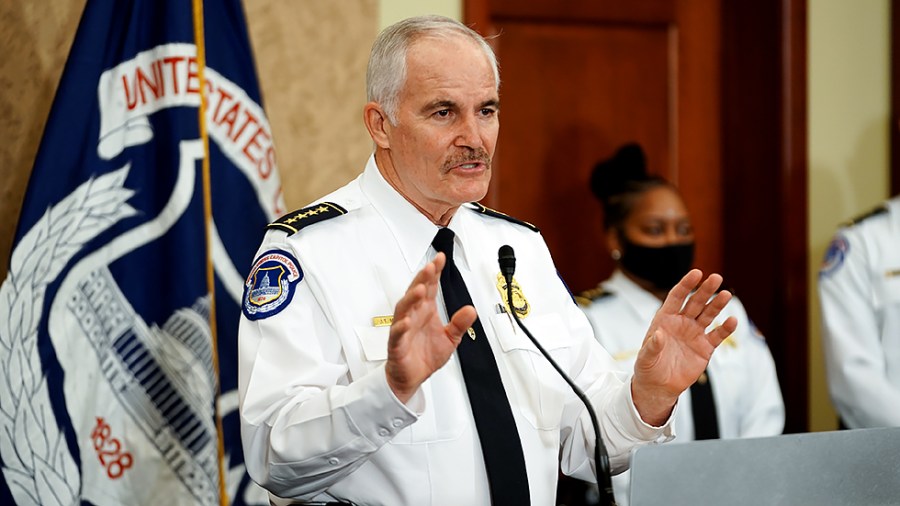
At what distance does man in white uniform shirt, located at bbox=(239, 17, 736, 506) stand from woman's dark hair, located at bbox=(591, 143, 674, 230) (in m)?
1.32

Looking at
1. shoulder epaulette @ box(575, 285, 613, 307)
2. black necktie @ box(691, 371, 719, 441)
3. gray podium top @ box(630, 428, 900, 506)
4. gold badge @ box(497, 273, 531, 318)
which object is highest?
gold badge @ box(497, 273, 531, 318)

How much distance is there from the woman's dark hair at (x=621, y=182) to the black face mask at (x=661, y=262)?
117 millimetres

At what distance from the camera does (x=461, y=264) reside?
203 centimetres

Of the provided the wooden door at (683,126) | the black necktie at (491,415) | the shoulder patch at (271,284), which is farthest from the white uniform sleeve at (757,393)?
the shoulder patch at (271,284)

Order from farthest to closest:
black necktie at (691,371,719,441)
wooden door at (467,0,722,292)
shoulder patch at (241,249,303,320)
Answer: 1. wooden door at (467,0,722,292)
2. black necktie at (691,371,719,441)
3. shoulder patch at (241,249,303,320)

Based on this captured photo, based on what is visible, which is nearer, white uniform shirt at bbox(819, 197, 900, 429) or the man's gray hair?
the man's gray hair

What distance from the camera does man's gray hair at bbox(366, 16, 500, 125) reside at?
6.45ft

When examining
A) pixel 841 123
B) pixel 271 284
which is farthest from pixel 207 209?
pixel 841 123

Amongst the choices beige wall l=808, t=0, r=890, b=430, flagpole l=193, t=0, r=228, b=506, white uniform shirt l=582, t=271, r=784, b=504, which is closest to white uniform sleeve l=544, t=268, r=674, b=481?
flagpole l=193, t=0, r=228, b=506

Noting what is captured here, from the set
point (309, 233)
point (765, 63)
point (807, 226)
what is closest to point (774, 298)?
point (807, 226)

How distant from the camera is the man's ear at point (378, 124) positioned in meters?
2.03

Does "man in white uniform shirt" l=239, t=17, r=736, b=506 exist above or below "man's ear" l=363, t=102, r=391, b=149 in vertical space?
below

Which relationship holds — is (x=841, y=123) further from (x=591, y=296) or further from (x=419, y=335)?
(x=419, y=335)

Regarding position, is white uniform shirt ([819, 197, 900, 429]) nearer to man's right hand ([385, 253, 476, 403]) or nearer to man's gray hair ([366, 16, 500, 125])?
man's gray hair ([366, 16, 500, 125])
